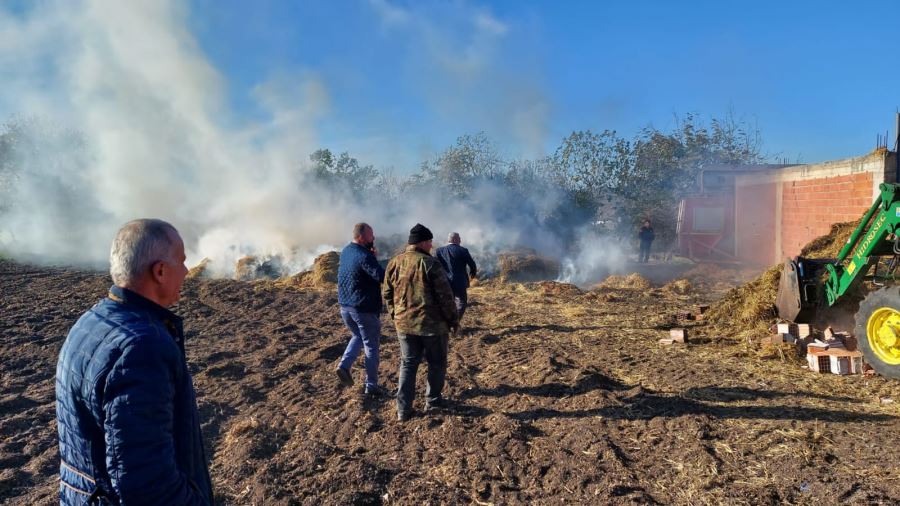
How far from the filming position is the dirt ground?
3.62 meters

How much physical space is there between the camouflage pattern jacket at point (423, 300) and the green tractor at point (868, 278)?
4.63m

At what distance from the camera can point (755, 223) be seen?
1616 centimetres

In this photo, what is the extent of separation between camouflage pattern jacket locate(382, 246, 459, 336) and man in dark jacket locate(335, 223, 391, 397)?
472 mm

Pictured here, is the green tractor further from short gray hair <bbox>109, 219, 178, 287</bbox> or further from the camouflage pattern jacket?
short gray hair <bbox>109, 219, 178, 287</bbox>

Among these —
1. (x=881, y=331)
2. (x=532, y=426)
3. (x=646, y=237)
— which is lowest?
(x=532, y=426)

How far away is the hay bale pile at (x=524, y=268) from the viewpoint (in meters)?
16.4

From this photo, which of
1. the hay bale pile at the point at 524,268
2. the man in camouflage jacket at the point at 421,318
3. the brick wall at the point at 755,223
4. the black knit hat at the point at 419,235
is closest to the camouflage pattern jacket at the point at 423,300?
the man in camouflage jacket at the point at 421,318

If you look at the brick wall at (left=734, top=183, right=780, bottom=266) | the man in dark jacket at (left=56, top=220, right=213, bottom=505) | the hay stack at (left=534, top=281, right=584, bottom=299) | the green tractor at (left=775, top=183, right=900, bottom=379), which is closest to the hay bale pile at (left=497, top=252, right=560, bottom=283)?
the hay stack at (left=534, top=281, right=584, bottom=299)

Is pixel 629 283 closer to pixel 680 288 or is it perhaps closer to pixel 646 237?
pixel 680 288

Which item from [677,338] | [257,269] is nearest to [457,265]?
[677,338]

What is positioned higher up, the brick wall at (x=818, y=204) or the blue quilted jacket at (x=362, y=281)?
the brick wall at (x=818, y=204)

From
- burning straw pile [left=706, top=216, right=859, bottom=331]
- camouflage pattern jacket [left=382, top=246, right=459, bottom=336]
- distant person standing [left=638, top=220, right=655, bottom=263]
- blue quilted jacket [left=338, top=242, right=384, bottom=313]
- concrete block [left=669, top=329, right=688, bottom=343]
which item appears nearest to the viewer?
camouflage pattern jacket [left=382, top=246, right=459, bottom=336]

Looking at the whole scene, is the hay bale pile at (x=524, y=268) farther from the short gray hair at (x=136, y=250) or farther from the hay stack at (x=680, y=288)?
the short gray hair at (x=136, y=250)

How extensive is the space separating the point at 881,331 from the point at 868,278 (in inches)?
37.7
